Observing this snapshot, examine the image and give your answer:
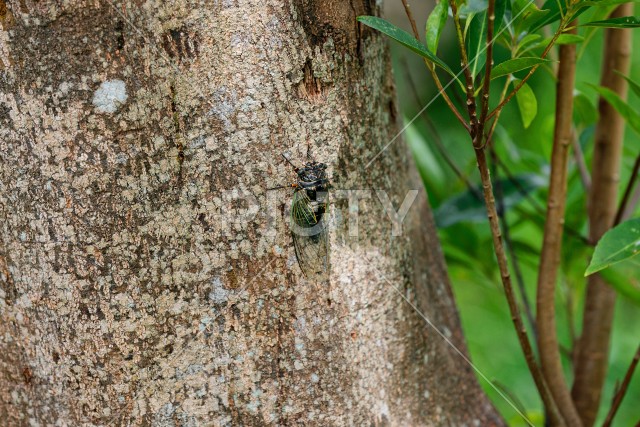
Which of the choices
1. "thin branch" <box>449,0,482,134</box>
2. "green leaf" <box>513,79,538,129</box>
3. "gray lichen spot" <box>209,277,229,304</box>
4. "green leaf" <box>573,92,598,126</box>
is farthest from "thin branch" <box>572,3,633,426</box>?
"gray lichen spot" <box>209,277,229,304</box>

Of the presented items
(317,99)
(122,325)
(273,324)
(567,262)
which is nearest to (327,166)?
(317,99)

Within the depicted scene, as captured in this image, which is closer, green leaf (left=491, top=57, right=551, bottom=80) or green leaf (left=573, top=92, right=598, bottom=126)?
green leaf (left=491, top=57, right=551, bottom=80)

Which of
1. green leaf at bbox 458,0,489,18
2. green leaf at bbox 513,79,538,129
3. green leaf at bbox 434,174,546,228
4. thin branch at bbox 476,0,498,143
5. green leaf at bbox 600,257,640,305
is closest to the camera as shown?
thin branch at bbox 476,0,498,143

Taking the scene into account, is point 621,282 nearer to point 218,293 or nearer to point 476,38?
point 476,38

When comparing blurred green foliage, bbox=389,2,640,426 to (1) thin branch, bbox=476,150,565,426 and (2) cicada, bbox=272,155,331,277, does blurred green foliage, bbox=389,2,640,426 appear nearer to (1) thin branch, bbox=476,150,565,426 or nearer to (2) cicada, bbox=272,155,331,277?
(1) thin branch, bbox=476,150,565,426

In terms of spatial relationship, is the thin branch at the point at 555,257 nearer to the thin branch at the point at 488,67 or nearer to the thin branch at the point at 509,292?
the thin branch at the point at 509,292

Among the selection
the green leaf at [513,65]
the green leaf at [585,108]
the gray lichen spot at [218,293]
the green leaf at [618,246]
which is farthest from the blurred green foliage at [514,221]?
the gray lichen spot at [218,293]

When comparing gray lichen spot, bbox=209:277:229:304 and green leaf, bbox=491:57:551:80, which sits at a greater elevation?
green leaf, bbox=491:57:551:80

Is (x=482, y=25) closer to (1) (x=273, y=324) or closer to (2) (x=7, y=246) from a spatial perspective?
(1) (x=273, y=324)
